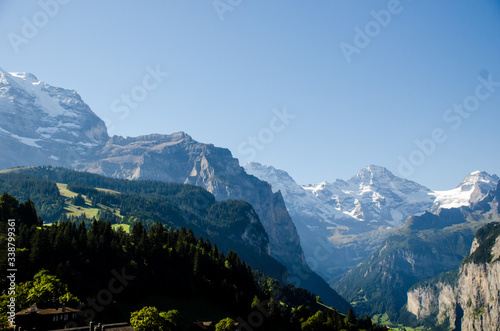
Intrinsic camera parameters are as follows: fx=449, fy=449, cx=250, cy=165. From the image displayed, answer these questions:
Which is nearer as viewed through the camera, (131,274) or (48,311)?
(48,311)

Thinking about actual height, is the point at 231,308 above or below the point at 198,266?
below

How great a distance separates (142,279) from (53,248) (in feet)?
67.2

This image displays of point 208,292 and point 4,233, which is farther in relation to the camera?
point 208,292

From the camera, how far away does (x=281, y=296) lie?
616ft

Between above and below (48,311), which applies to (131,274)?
above

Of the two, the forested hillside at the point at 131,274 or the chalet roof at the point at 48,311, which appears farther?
the forested hillside at the point at 131,274

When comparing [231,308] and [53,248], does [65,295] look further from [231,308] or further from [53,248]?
[231,308]

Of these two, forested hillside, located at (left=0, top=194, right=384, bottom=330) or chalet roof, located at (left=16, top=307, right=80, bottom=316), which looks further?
forested hillside, located at (left=0, top=194, right=384, bottom=330)

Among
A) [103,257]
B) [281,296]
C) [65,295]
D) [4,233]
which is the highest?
[4,233]

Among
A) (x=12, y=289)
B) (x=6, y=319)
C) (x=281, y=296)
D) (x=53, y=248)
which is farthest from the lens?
(x=281, y=296)

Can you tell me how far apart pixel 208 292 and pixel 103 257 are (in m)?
27.2

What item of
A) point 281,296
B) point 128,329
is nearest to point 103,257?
point 128,329

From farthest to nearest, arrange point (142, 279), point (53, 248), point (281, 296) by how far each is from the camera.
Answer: point (281, 296) → point (142, 279) → point (53, 248)

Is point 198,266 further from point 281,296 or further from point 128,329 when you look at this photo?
point 281,296
